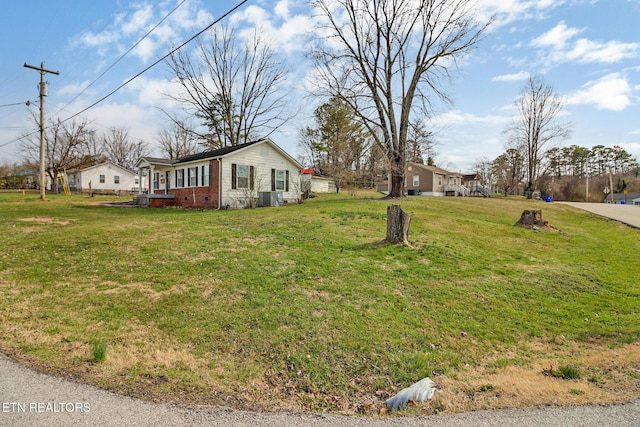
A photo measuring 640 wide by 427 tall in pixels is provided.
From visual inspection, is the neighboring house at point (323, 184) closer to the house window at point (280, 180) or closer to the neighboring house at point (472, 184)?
the house window at point (280, 180)

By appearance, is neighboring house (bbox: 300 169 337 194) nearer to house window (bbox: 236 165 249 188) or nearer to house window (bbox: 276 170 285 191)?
house window (bbox: 276 170 285 191)

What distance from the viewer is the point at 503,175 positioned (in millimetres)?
56750

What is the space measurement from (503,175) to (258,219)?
2229 inches

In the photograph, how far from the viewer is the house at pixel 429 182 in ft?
133

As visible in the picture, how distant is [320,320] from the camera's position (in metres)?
4.67

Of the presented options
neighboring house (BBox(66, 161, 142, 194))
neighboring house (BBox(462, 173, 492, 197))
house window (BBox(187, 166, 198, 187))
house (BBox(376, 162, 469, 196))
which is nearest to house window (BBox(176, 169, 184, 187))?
house window (BBox(187, 166, 198, 187))

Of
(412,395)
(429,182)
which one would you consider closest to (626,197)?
(429,182)

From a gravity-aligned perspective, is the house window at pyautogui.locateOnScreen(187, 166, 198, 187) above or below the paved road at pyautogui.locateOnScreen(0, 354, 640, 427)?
above

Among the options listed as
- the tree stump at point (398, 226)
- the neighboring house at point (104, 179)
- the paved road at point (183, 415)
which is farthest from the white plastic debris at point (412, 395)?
the neighboring house at point (104, 179)

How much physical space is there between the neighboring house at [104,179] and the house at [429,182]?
36420mm

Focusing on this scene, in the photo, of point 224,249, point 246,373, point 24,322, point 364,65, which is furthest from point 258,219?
point 364,65

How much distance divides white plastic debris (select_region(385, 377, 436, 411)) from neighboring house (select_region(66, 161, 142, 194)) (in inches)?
1829

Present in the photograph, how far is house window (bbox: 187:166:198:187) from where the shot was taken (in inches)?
844

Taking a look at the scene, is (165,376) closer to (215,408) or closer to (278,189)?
(215,408)
